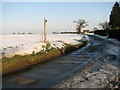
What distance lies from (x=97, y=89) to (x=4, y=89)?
2951mm

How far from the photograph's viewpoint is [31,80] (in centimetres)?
440

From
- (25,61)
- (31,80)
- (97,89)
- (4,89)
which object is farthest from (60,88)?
(25,61)

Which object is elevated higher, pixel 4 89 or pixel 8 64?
pixel 8 64

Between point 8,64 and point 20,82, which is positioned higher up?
point 8,64

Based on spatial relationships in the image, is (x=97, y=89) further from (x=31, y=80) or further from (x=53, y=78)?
(x=31, y=80)

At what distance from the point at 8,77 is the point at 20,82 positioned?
32.0 inches

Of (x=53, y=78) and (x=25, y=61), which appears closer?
(x=53, y=78)

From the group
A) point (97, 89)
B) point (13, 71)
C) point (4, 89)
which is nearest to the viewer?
point (97, 89)

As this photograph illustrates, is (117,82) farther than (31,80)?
No

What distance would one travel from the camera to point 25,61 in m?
6.40

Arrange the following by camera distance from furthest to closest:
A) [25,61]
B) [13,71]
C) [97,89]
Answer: [25,61]
[13,71]
[97,89]

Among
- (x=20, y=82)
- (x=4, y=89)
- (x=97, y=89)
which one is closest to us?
(x=97, y=89)

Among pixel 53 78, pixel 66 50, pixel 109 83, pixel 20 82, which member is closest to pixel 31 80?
pixel 20 82

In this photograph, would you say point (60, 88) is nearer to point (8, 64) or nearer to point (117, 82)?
point (117, 82)
